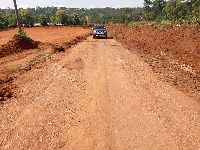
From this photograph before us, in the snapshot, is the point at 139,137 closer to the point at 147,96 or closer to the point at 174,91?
the point at 147,96

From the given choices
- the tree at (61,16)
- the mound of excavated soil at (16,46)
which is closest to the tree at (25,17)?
the tree at (61,16)

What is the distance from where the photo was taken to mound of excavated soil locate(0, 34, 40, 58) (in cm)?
1495

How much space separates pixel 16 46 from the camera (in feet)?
53.7

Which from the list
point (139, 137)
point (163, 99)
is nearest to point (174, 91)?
point (163, 99)

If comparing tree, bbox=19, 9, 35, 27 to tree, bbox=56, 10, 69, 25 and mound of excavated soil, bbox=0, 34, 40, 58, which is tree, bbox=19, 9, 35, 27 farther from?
mound of excavated soil, bbox=0, 34, 40, 58

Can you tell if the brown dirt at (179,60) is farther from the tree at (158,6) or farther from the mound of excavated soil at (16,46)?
the tree at (158,6)

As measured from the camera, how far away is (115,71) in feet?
31.5

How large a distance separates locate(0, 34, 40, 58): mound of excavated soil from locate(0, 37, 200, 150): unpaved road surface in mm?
7239

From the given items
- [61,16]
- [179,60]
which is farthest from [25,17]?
[179,60]

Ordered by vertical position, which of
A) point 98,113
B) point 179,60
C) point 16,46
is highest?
point 16,46

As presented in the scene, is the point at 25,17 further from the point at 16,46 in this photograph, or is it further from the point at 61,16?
the point at 16,46

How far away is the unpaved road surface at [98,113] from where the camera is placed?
177 inches

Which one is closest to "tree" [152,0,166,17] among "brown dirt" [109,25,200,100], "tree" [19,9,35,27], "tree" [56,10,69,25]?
"tree" [56,10,69,25]

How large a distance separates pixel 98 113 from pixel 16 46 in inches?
553
